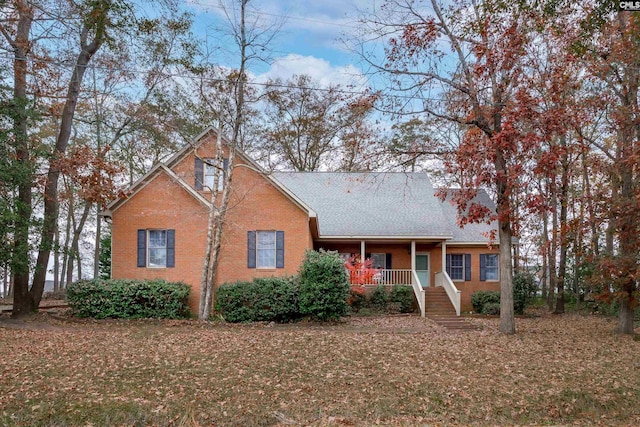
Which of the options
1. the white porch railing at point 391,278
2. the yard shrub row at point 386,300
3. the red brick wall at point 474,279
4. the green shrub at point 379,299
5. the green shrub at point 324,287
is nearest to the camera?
the green shrub at point 324,287

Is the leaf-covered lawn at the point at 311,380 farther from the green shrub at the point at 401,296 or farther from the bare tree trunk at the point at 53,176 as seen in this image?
the green shrub at the point at 401,296

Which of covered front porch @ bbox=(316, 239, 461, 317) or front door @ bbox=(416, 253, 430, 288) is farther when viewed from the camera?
front door @ bbox=(416, 253, 430, 288)

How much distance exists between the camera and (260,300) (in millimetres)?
17344

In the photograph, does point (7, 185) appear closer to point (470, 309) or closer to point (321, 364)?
point (321, 364)

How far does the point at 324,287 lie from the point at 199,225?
559 cm

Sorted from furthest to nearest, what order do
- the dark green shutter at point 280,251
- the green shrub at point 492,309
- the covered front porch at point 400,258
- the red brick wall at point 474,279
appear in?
the red brick wall at point 474,279
the covered front porch at point 400,258
the green shrub at point 492,309
the dark green shutter at point 280,251

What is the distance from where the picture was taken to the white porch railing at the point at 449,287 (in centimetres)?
2048

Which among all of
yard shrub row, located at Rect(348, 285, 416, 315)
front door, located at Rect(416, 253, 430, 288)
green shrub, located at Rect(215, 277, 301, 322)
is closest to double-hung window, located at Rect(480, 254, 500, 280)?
front door, located at Rect(416, 253, 430, 288)

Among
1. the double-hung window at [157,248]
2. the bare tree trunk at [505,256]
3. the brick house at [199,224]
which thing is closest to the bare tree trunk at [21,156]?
the brick house at [199,224]

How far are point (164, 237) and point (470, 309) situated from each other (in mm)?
14176

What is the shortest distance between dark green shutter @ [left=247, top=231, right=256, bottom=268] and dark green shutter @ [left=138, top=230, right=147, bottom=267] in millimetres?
3822

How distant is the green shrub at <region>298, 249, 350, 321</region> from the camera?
1694cm

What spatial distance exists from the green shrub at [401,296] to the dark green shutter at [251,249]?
6.09 meters

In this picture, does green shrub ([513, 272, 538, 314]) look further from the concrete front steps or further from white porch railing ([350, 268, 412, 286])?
white porch railing ([350, 268, 412, 286])
